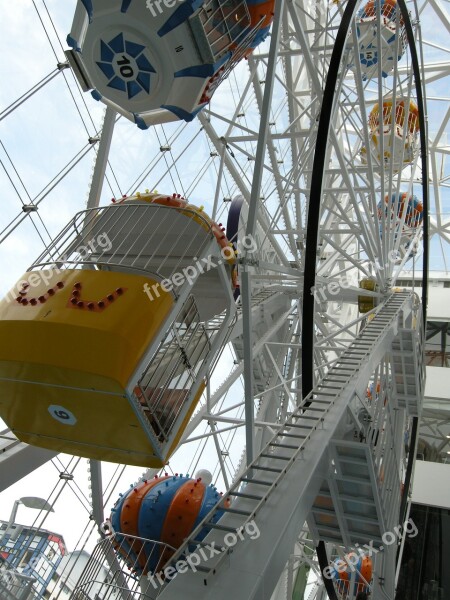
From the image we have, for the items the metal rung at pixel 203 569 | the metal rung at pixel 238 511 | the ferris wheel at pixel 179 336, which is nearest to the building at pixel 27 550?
the ferris wheel at pixel 179 336

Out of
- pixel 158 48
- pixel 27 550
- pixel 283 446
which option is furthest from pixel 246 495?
pixel 27 550

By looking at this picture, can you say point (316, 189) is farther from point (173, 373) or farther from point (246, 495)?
point (246, 495)

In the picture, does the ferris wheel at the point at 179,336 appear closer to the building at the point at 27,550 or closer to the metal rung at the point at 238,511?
the metal rung at the point at 238,511

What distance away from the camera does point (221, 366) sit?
1493 cm

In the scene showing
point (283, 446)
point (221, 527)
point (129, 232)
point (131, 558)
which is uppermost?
point (129, 232)

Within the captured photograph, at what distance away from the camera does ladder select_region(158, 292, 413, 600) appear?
121 inches

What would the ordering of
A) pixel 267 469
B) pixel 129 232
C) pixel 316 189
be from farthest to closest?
pixel 316 189, pixel 129 232, pixel 267 469

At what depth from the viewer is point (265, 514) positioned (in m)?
3.79

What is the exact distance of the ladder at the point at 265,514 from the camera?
3.08 metres

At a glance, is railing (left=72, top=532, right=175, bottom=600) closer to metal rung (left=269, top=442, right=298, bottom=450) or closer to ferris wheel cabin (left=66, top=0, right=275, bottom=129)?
metal rung (left=269, top=442, right=298, bottom=450)

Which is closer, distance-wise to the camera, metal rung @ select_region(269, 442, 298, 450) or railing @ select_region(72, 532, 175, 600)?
metal rung @ select_region(269, 442, 298, 450)

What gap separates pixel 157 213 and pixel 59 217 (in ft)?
9.00

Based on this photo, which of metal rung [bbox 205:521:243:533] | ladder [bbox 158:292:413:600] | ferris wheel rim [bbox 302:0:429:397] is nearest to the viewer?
ladder [bbox 158:292:413:600]

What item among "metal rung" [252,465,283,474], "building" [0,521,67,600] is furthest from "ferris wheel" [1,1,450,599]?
"building" [0,521,67,600]
